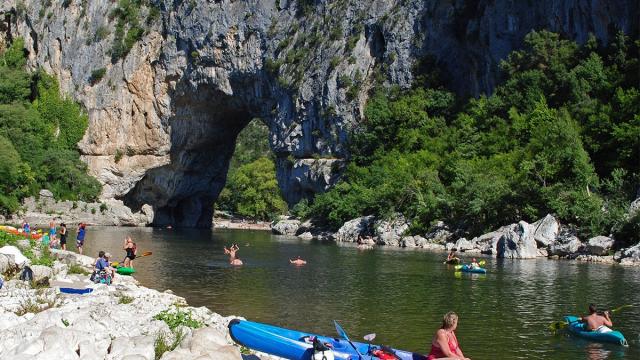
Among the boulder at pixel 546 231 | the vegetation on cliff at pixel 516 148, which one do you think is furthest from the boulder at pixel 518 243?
the vegetation on cliff at pixel 516 148

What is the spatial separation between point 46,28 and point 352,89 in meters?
34.1

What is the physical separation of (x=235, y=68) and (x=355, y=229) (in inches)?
883

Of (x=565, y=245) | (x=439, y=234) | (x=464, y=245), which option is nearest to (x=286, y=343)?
(x=565, y=245)

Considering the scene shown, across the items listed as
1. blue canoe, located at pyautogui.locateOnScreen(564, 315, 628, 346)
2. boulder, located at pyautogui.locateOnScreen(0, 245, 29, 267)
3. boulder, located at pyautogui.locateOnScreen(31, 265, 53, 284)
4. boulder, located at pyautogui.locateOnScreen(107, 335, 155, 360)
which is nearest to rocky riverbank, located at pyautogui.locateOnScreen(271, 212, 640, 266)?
blue canoe, located at pyautogui.locateOnScreen(564, 315, 628, 346)

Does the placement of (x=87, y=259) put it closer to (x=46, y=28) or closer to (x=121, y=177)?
(x=121, y=177)

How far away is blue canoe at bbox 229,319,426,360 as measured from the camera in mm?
11758

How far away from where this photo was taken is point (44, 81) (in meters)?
68.9

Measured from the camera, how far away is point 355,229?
48.5m

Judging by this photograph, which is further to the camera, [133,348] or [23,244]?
[23,244]

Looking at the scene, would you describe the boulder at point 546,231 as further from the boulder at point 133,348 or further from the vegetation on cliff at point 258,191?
the vegetation on cliff at point 258,191

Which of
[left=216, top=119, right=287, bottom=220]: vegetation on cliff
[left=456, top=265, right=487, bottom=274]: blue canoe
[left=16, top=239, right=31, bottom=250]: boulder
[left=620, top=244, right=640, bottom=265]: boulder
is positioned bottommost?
[left=456, top=265, right=487, bottom=274]: blue canoe

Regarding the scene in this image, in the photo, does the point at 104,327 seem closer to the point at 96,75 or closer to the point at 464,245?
the point at 464,245

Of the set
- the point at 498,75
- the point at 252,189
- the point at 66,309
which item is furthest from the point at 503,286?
the point at 252,189

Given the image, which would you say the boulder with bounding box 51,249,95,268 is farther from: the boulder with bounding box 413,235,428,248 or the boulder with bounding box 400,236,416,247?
the boulder with bounding box 400,236,416,247
